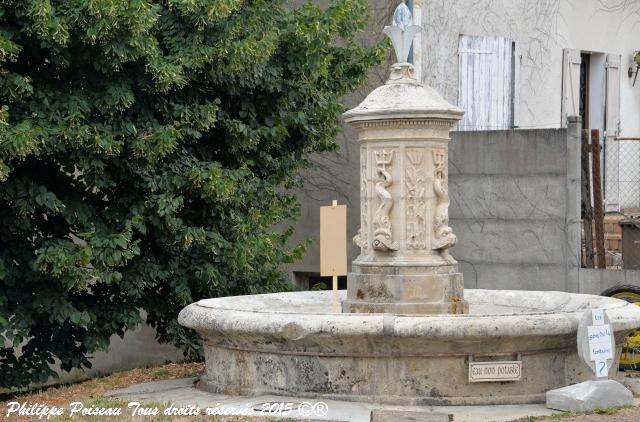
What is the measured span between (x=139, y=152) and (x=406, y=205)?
2.71 metres

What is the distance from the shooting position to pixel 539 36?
17188 mm

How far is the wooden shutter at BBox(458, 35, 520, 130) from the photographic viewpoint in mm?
16266

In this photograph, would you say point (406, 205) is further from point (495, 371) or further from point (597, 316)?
point (597, 316)

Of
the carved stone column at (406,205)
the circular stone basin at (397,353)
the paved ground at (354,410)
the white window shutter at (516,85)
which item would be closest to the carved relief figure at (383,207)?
the carved stone column at (406,205)

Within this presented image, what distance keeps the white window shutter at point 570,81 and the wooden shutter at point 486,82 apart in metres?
1.12

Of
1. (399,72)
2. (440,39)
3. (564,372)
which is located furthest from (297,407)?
(440,39)

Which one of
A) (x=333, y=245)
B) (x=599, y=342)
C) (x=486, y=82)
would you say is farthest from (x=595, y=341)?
(x=486, y=82)

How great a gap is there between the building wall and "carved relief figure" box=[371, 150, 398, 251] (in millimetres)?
6070

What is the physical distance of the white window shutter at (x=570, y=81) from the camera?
57.4ft

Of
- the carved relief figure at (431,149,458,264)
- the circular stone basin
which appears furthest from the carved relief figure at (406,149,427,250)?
the circular stone basin

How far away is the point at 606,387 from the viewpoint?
28.6 feet

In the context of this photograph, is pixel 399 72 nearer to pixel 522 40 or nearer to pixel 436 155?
pixel 436 155

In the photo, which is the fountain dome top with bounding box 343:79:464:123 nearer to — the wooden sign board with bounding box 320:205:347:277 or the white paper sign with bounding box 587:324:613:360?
the wooden sign board with bounding box 320:205:347:277

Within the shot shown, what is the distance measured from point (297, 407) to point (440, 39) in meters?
8.61
